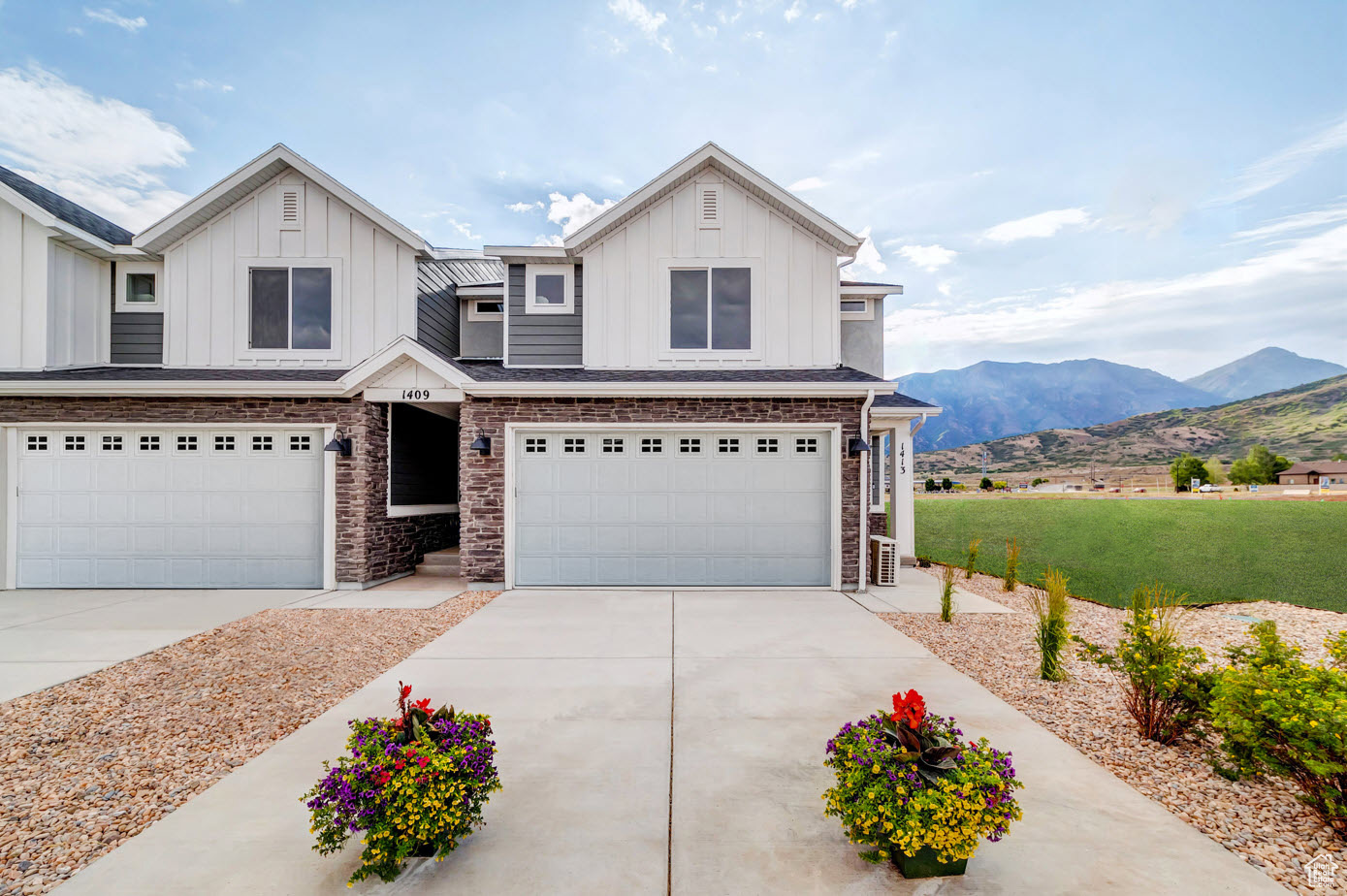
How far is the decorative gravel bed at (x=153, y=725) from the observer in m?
2.99

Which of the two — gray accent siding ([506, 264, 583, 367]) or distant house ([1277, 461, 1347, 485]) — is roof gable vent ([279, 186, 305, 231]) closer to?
gray accent siding ([506, 264, 583, 367])

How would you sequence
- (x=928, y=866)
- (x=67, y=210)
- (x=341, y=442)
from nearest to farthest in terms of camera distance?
(x=928, y=866) → (x=341, y=442) → (x=67, y=210)

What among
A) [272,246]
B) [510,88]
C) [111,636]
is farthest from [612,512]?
[510,88]

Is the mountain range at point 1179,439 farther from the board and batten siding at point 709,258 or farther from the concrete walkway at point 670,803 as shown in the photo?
the concrete walkway at point 670,803

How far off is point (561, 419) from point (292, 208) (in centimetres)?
687

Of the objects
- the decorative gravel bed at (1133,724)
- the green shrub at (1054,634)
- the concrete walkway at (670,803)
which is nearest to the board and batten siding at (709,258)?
the decorative gravel bed at (1133,724)

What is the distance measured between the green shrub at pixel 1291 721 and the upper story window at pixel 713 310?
303 inches

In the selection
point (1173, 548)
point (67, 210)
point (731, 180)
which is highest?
point (731, 180)

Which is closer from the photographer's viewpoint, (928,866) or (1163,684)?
(928,866)

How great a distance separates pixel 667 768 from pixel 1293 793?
12.3 feet

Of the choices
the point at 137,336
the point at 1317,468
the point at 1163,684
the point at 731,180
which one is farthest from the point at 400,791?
the point at 1317,468

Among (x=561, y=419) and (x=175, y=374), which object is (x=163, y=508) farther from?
(x=561, y=419)

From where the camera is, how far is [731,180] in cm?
1000

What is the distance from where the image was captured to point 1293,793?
10.6 ft
